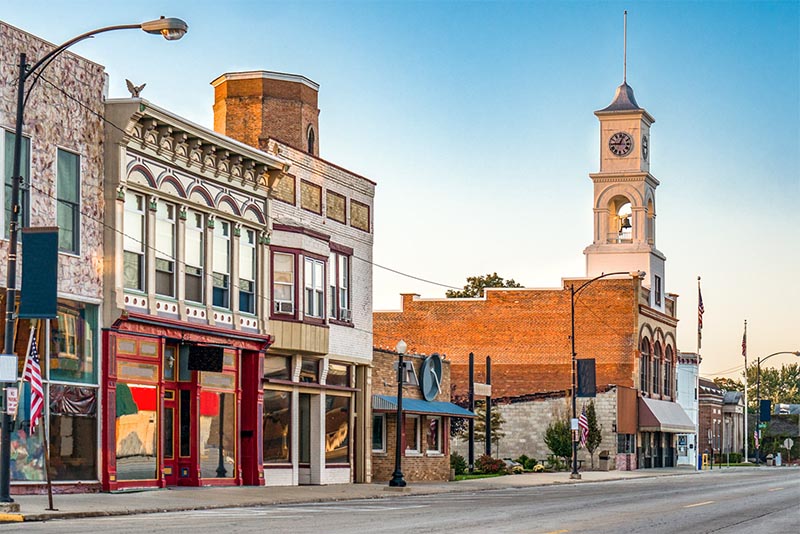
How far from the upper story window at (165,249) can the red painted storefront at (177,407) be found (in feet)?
3.32

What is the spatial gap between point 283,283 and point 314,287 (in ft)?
5.37

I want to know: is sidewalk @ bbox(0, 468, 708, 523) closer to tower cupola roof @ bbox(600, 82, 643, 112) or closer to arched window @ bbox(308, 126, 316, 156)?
arched window @ bbox(308, 126, 316, 156)

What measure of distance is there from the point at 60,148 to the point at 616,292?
55.2m

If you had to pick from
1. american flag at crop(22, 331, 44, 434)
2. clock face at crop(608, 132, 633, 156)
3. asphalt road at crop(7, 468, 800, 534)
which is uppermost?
clock face at crop(608, 132, 633, 156)

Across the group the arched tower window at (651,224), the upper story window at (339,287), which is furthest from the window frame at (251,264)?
the arched tower window at (651,224)

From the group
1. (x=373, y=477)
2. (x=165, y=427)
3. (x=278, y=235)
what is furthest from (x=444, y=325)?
(x=165, y=427)

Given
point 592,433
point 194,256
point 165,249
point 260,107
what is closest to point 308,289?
point 194,256

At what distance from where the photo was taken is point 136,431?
31984 mm

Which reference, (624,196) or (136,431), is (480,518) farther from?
(624,196)

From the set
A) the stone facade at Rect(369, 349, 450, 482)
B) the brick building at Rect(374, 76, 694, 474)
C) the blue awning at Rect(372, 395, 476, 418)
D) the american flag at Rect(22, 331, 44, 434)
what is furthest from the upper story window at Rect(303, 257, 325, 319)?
the brick building at Rect(374, 76, 694, 474)

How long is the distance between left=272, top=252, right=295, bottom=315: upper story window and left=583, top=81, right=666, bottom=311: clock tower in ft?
163

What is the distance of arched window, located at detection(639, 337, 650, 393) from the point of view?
82100 millimetres

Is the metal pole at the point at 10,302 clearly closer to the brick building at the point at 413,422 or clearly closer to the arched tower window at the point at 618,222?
the brick building at the point at 413,422

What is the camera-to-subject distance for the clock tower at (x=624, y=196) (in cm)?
8738
